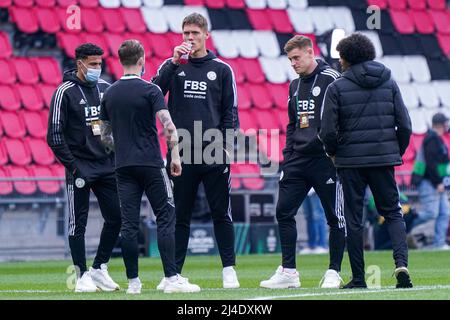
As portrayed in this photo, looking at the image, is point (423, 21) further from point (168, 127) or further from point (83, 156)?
point (168, 127)

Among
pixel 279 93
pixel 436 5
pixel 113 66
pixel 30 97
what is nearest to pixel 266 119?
pixel 279 93

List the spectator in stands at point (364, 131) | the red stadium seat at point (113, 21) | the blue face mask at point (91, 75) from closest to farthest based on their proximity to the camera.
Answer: the spectator in stands at point (364, 131)
the blue face mask at point (91, 75)
the red stadium seat at point (113, 21)

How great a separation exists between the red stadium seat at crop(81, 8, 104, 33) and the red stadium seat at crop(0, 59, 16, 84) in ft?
5.85

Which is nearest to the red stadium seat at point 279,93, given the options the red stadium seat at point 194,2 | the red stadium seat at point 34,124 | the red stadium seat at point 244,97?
the red stadium seat at point 244,97

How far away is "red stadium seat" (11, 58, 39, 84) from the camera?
22719 mm

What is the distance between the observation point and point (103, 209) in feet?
38.6

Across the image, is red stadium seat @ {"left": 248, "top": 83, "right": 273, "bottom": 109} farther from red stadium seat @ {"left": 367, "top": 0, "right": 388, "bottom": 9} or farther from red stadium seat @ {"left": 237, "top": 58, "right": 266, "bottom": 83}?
red stadium seat @ {"left": 367, "top": 0, "right": 388, "bottom": 9}

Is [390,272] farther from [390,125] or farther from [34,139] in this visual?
[34,139]

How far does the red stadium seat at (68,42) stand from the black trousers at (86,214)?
38.7 ft

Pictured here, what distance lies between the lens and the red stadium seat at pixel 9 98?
22234 millimetres

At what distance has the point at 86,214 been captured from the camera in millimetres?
11750

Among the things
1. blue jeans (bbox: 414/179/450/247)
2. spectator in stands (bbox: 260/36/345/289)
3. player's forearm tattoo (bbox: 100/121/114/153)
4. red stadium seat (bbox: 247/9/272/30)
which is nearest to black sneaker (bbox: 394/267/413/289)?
spectator in stands (bbox: 260/36/345/289)

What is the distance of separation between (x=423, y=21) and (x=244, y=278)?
14694 mm

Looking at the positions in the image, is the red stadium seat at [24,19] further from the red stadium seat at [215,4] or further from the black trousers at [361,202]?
the black trousers at [361,202]
